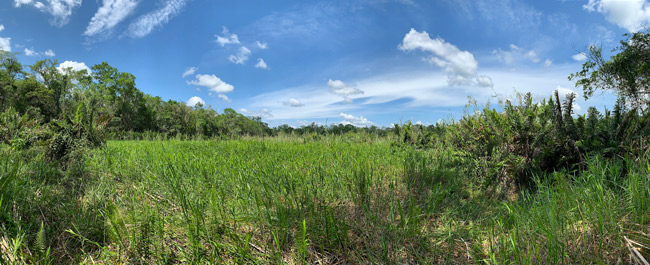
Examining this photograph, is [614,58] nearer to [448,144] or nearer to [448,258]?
[448,144]

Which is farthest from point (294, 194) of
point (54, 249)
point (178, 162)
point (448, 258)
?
point (178, 162)

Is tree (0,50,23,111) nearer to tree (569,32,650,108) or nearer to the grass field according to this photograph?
the grass field

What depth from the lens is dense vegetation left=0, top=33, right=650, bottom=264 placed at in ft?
5.77

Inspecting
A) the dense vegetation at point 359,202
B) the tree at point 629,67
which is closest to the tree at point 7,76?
the dense vegetation at point 359,202

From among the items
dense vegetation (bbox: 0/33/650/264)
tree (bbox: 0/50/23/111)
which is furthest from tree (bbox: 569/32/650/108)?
tree (bbox: 0/50/23/111)

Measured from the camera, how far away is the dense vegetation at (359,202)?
1.76 metres

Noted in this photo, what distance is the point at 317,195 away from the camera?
8.81 feet

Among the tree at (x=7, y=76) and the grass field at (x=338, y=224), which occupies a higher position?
the tree at (x=7, y=76)

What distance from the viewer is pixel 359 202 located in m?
2.56

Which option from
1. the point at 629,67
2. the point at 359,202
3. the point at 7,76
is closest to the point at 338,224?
the point at 359,202

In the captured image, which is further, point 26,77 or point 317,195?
point 26,77

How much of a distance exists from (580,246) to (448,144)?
11.5ft

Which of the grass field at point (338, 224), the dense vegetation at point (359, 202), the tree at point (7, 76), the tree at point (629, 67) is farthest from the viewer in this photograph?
the tree at point (7, 76)

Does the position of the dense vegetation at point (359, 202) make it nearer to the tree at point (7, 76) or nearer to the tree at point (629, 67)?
the tree at point (629, 67)
